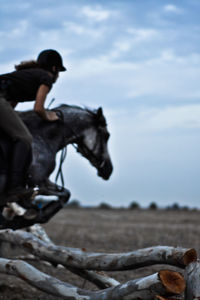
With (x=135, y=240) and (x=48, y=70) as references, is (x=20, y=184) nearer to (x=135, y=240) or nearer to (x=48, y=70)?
(x=48, y=70)

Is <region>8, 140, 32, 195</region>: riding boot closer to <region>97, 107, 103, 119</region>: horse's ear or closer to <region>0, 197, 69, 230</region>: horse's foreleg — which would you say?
<region>0, 197, 69, 230</region>: horse's foreleg

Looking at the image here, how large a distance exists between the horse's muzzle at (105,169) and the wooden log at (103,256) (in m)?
1.69

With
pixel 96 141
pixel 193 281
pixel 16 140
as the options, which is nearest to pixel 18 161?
pixel 16 140

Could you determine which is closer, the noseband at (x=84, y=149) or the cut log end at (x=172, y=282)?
the cut log end at (x=172, y=282)

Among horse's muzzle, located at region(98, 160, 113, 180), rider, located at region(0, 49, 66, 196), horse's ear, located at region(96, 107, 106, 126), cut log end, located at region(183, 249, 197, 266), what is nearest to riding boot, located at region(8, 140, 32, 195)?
rider, located at region(0, 49, 66, 196)

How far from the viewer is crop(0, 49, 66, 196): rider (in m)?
5.82

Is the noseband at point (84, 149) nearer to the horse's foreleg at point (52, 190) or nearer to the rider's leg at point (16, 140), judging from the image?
the horse's foreleg at point (52, 190)

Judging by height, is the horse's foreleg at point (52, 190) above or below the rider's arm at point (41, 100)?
below

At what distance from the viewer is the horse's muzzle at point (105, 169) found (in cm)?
752

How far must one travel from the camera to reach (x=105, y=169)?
7.58m

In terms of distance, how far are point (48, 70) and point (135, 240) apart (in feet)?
24.0

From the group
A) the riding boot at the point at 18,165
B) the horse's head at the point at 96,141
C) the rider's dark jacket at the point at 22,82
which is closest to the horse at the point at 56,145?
the horse's head at the point at 96,141

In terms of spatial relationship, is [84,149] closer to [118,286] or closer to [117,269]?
[117,269]

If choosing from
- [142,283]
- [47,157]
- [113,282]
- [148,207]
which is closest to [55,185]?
[47,157]
